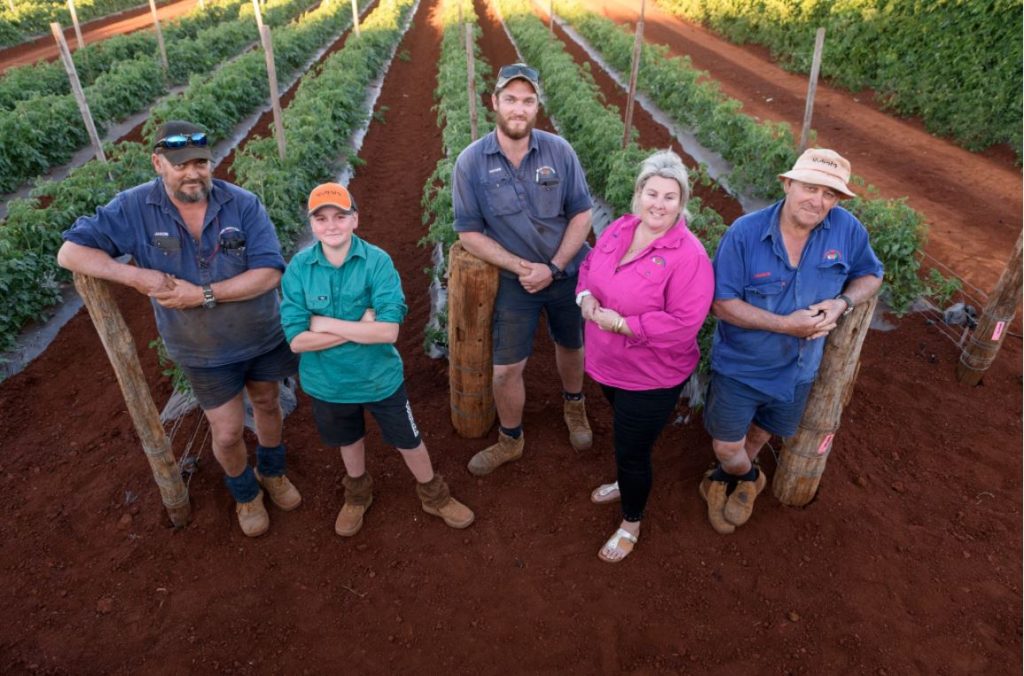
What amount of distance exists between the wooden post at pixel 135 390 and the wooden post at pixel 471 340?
1711 mm

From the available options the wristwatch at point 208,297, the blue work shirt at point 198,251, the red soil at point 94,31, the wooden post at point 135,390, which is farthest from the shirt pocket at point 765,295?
the red soil at point 94,31

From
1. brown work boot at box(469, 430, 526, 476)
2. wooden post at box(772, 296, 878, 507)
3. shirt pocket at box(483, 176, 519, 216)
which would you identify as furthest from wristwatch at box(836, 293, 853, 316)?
brown work boot at box(469, 430, 526, 476)

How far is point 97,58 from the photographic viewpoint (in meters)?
16.5

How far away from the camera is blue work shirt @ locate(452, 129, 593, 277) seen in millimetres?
3494

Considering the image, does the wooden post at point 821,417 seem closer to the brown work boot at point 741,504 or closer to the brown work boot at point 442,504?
the brown work boot at point 741,504

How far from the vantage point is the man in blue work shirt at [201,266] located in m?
2.89

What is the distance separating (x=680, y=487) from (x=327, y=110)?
850cm

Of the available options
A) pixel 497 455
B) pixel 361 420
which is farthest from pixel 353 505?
pixel 497 455

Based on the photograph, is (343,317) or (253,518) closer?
(343,317)

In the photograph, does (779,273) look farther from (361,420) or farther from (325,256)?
(361,420)

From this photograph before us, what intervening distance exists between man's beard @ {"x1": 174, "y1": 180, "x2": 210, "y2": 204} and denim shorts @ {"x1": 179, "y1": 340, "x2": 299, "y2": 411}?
823 millimetres

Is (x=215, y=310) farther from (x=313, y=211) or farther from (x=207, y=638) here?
(x=207, y=638)

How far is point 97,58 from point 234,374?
17.8 meters

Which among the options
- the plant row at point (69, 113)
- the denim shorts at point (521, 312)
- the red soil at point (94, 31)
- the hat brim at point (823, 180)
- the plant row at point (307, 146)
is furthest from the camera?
the red soil at point (94, 31)
